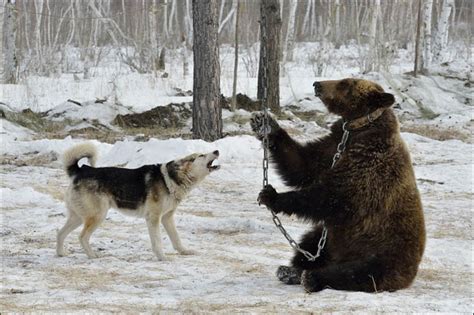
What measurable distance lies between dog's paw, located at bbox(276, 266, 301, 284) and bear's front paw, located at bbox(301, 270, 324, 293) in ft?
1.18

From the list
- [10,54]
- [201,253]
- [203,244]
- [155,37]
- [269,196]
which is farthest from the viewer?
[155,37]

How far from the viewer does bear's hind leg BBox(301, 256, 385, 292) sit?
478 cm

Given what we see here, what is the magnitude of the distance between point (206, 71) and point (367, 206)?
749 centimetres

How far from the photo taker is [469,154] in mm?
12695

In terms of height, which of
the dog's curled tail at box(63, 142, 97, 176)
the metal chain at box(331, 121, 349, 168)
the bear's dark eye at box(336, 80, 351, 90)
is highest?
the bear's dark eye at box(336, 80, 351, 90)

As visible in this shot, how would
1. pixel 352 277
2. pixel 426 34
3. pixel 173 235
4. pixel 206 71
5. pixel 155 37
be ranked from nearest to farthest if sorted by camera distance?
pixel 352 277
pixel 173 235
pixel 206 71
pixel 426 34
pixel 155 37

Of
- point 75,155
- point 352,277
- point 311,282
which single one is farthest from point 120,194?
point 352,277

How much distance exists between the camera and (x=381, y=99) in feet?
16.3

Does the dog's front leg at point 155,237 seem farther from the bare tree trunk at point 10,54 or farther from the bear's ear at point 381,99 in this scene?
the bare tree trunk at point 10,54

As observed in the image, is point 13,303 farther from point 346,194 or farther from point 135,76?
point 135,76

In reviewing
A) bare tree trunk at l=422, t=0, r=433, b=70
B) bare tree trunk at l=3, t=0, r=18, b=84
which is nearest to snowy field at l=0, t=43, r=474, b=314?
bare tree trunk at l=3, t=0, r=18, b=84

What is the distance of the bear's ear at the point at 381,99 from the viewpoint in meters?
4.91

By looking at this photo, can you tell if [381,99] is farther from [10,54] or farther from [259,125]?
[10,54]

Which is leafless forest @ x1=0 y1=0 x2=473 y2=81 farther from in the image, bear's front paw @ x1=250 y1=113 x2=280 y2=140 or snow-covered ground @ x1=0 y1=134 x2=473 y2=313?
bear's front paw @ x1=250 y1=113 x2=280 y2=140
